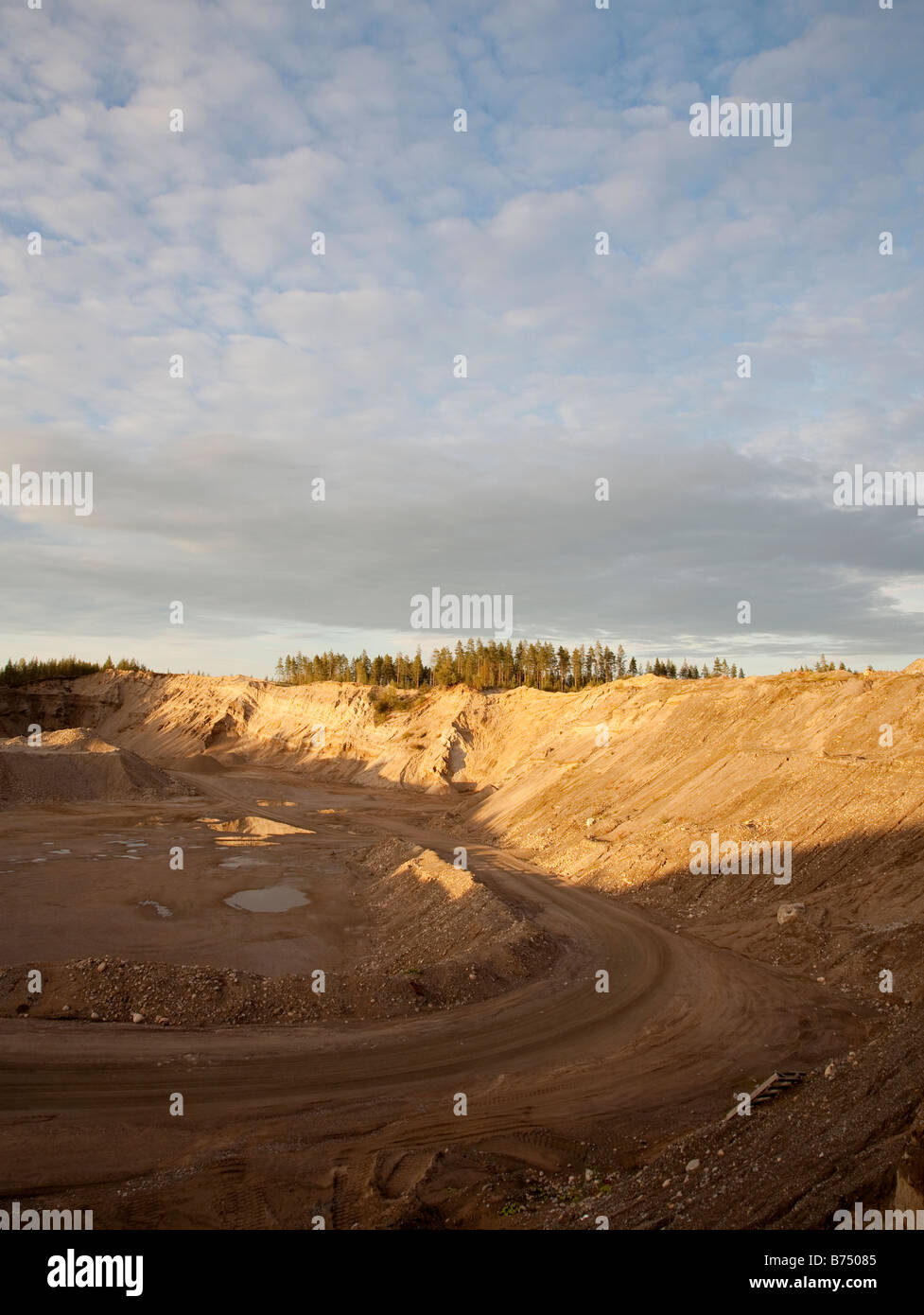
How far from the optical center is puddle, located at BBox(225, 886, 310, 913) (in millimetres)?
23484

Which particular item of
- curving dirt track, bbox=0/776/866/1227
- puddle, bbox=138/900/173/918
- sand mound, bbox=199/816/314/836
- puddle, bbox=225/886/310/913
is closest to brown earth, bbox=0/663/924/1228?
curving dirt track, bbox=0/776/866/1227

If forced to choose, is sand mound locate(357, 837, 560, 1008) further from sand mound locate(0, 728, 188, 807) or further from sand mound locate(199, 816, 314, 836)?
sand mound locate(0, 728, 188, 807)

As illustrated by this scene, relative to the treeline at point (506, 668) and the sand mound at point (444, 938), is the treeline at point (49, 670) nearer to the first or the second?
the treeline at point (506, 668)

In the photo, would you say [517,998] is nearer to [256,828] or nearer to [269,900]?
[269,900]

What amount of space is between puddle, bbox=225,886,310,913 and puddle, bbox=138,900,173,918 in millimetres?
1917

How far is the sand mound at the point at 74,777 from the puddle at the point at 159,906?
27.1m

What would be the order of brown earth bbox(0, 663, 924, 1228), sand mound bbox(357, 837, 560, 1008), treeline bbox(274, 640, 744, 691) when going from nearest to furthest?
brown earth bbox(0, 663, 924, 1228) → sand mound bbox(357, 837, 560, 1008) → treeline bbox(274, 640, 744, 691)

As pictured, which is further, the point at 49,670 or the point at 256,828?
the point at 49,670

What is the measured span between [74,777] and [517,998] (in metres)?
44.1

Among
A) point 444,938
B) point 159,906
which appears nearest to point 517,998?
point 444,938

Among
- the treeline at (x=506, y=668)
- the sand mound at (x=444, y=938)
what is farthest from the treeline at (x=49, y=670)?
the sand mound at (x=444, y=938)

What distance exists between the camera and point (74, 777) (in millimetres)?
49375
